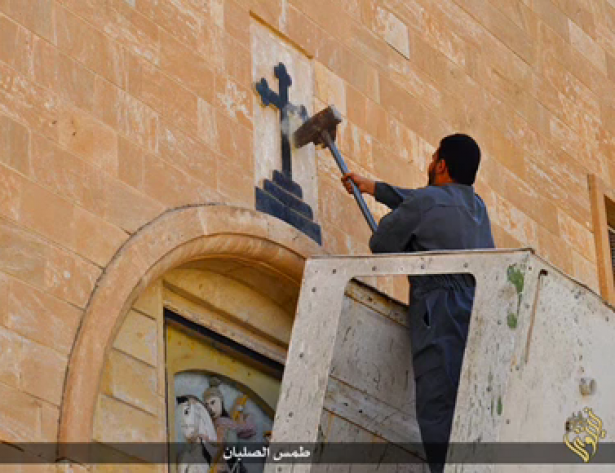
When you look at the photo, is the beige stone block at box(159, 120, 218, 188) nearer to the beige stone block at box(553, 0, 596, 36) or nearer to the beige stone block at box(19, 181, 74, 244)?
the beige stone block at box(19, 181, 74, 244)

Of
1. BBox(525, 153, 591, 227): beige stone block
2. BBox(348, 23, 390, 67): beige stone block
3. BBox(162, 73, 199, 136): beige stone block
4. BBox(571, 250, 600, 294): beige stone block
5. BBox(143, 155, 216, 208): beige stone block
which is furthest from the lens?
BBox(571, 250, 600, 294): beige stone block

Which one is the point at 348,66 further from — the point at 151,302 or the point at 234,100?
the point at 151,302

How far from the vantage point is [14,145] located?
706cm

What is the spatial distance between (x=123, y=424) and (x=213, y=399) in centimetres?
66

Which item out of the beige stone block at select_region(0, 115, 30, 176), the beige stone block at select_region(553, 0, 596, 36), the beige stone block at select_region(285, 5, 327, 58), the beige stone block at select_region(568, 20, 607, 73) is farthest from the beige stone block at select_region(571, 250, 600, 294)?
the beige stone block at select_region(0, 115, 30, 176)

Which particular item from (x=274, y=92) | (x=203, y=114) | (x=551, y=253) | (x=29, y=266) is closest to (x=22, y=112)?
(x=29, y=266)

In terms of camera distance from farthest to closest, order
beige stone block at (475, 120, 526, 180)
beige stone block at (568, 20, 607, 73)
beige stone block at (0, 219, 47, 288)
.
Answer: beige stone block at (568, 20, 607, 73), beige stone block at (475, 120, 526, 180), beige stone block at (0, 219, 47, 288)

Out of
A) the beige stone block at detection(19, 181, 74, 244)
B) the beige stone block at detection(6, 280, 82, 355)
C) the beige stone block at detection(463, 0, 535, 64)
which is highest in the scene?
the beige stone block at detection(463, 0, 535, 64)

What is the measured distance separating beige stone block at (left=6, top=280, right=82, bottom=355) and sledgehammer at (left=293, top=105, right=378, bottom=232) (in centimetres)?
169

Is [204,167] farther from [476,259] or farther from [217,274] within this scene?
[476,259]

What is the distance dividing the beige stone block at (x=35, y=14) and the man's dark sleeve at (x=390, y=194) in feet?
4.77

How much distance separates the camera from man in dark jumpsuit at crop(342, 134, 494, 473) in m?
7.09

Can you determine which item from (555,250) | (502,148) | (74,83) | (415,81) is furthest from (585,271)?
(74,83)

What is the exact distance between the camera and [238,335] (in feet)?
26.7
